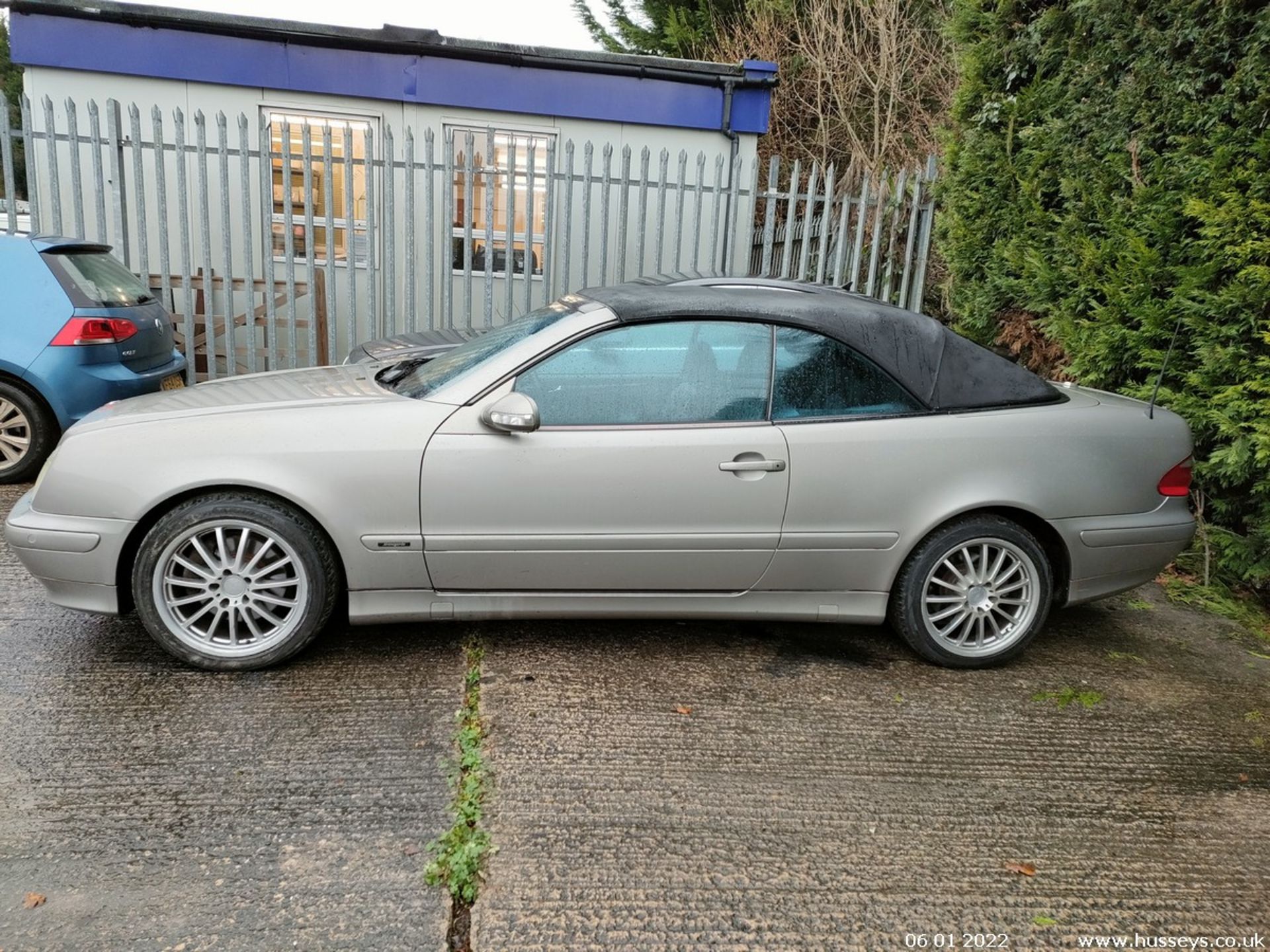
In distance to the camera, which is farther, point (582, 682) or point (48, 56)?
point (48, 56)

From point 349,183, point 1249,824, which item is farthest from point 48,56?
point 1249,824

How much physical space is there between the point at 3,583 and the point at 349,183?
4681mm

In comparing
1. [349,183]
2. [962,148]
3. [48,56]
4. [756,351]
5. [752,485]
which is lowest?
[752,485]

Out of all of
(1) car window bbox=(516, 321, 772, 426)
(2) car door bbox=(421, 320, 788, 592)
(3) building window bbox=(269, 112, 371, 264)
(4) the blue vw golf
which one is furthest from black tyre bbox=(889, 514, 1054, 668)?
(3) building window bbox=(269, 112, 371, 264)

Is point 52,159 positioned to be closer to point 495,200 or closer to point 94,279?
point 94,279

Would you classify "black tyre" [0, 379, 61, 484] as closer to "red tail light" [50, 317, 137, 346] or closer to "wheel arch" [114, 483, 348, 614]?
"red tail light" [50, 317, 137, 346]

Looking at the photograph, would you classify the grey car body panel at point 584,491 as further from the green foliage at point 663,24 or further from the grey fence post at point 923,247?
the green foliage at point 663,24

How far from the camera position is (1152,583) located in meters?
5.05

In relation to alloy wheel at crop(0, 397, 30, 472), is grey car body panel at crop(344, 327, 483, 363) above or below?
above

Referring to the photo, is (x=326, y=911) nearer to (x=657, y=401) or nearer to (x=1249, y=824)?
(x=657, y=401)

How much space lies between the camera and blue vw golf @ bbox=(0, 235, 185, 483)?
214 inches

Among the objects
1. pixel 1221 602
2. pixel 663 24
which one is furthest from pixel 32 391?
pixel 663 24

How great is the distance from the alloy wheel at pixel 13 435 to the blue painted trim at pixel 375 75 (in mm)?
5596

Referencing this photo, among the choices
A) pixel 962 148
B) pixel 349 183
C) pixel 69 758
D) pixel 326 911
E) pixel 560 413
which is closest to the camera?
pixel 326 911
